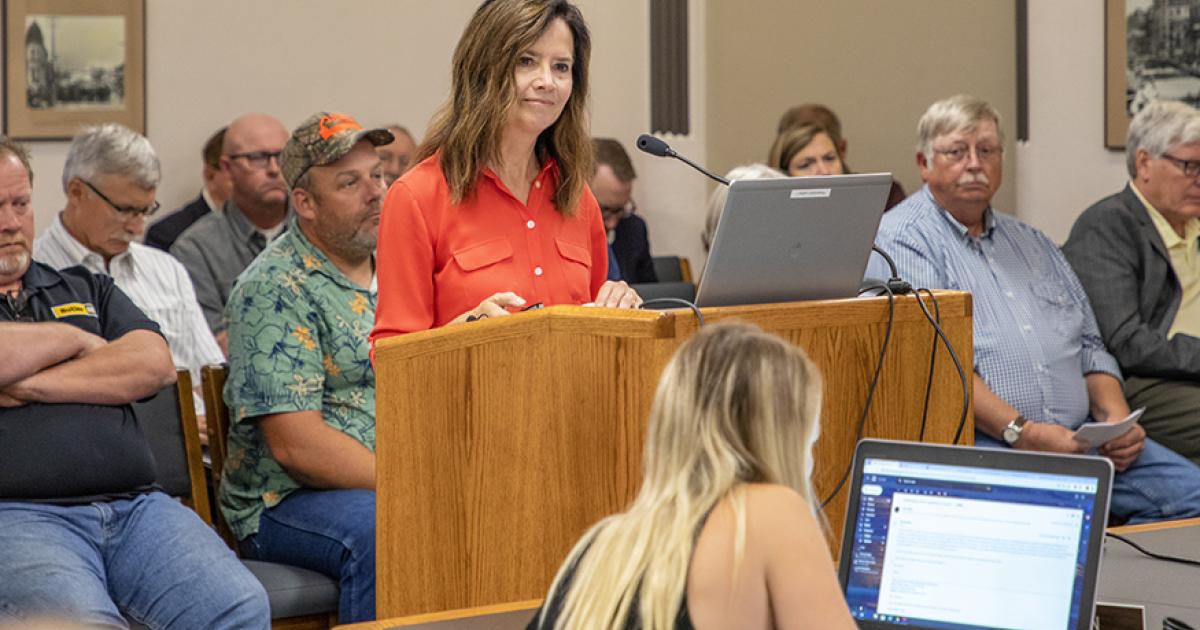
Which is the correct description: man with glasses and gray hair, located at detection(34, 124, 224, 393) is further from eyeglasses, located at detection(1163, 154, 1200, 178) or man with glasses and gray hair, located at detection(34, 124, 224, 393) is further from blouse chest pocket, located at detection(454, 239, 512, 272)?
eyeglasses, located at detection(1163, 154, 1200, 178)

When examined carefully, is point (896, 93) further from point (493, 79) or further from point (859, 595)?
point (859, 595)

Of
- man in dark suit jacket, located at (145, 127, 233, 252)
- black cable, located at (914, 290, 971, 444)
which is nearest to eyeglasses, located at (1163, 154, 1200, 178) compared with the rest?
black cable, located at (914, 290, 971, 444)

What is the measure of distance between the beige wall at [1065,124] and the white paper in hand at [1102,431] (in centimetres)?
216

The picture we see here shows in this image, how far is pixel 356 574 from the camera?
2934 millimetres

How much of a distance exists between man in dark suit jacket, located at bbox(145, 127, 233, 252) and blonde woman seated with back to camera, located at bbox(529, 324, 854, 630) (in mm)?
4188

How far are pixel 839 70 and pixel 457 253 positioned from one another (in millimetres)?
4140

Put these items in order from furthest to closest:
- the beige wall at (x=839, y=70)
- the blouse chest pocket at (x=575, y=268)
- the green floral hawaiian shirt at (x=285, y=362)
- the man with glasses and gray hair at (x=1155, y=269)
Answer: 1. the beige wall at (x=839, y=70)
2. the man with glasses and gray hair at (x=1155, y=269)
3. the green floral hawaiian shirt at (x=285, y=362)
4. the blouse chest pocket at (x=575, y=268)

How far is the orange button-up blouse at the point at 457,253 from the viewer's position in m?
2.45

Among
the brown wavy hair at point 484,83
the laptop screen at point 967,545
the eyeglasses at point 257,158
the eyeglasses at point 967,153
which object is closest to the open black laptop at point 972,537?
the laptop screen at point 967,545

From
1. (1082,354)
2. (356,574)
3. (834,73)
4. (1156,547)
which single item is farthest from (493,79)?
(834,73)

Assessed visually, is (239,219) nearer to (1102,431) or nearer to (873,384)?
(1102,431)

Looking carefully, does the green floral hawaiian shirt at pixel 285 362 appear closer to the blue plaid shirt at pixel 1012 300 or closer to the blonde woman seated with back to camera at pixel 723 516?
the blue plaid shirt at pixel 1012 300

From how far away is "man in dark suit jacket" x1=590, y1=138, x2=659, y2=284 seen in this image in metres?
5.84

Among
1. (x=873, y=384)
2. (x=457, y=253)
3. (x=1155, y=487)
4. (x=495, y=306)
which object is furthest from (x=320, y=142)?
(x=1155, y=487)
